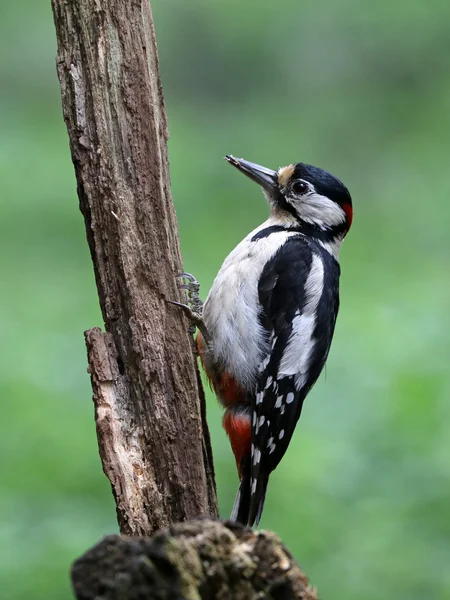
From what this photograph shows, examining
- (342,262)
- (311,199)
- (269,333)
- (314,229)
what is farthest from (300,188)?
(342,262)

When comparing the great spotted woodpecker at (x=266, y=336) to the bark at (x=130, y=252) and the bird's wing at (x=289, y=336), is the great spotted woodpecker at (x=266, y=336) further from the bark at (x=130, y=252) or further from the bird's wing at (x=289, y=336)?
the bark at (x=130, y=252)

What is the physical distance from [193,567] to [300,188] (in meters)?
2.68

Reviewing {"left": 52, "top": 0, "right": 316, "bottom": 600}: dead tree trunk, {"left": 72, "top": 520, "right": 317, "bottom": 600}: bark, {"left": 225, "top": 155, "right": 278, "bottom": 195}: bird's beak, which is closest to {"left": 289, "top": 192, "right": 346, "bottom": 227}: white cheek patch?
{"left": 225, "top": 155, "right": 278, "bottom": 195}: bird's beak

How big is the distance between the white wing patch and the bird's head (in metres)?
0.35

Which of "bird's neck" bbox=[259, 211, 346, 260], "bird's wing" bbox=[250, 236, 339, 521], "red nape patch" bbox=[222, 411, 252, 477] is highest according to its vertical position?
"bird's neck" bbox=[259, 211, 346, 260]

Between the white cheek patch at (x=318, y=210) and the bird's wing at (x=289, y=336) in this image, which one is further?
the white cheek patch at (x=318, y=210)

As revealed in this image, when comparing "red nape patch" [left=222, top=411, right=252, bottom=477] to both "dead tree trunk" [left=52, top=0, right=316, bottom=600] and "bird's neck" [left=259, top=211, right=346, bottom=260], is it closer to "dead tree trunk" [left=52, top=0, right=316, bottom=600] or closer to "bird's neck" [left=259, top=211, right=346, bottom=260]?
"dead tree trunk" [left=52, top=0, right=316, bottom=600]

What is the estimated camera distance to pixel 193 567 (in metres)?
2.20

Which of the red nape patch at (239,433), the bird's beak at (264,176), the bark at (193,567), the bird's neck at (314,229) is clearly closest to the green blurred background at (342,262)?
the red nape patch at (239,433)

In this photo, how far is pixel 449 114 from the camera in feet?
36.1

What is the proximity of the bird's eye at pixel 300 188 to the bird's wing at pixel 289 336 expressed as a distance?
0.94 feet

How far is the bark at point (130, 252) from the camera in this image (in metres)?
3.47

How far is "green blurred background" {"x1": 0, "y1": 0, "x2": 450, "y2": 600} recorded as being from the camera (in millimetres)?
5512

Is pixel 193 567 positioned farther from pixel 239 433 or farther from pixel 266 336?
pixel 266 336
